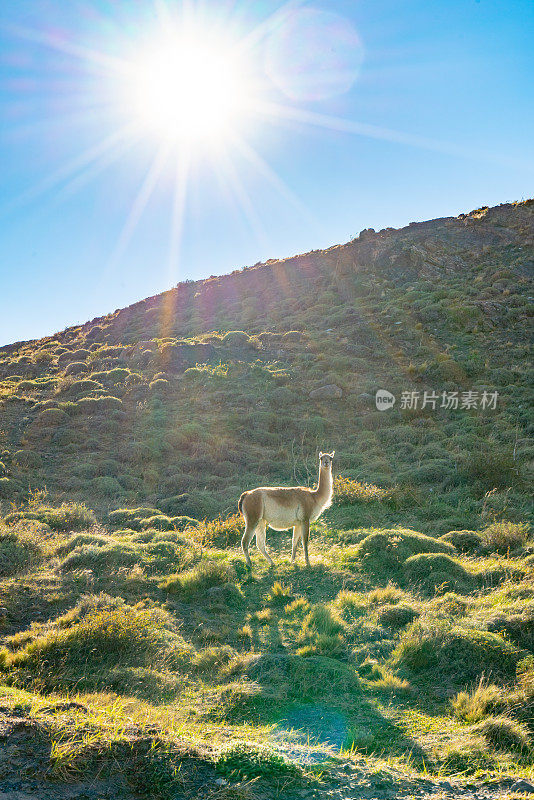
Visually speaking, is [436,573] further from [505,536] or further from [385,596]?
[505,536]

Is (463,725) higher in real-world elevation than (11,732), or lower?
lower

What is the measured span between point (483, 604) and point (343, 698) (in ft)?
11.5

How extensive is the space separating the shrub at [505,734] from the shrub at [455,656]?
106cm

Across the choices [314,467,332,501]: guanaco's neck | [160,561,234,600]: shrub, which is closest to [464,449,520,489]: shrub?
[314,467,332,501]: guanaco's neck

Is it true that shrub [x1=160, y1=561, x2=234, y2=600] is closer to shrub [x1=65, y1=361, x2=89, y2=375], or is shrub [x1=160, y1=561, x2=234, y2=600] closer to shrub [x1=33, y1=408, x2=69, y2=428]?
shrub [x1=33, y1=408, x2=69, y2=428]

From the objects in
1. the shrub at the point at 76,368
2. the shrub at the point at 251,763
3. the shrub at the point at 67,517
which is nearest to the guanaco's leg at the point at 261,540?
the shrub at the point at 67,517

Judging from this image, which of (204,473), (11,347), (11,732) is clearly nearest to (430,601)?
(11,732)

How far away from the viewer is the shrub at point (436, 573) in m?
8.92

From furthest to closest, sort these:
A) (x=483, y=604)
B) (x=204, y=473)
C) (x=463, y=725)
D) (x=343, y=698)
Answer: (x=204, y=473) → (x=483, y=604) → (x=343, y=698) → (x=463, y=725)

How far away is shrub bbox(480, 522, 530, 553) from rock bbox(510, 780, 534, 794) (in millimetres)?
7203

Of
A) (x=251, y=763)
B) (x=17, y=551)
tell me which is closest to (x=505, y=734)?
(x=251, y=763)

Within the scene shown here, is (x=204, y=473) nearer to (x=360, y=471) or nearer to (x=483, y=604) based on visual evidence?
(x=360, y=471)

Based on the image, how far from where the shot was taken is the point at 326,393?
25.0m

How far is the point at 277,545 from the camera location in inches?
495
